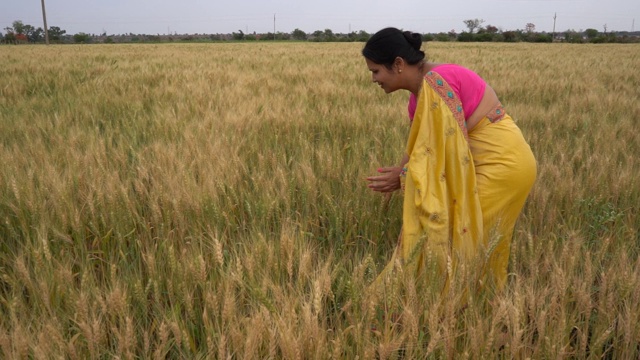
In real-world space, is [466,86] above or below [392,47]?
below

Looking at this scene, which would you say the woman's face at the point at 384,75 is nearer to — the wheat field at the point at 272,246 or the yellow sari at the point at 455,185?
the yellow sari at the point at 455,185

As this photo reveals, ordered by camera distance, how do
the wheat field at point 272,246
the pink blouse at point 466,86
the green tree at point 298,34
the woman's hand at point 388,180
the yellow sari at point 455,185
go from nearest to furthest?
the wheat field at point 272,246
the yellow sari at point 455,185
the pink blouse at point 466,86
the woman's hand at point 388,180
the green tree at point 298,34

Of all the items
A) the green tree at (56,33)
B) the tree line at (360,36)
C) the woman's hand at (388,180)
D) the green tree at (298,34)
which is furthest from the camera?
the green tree at (298,34)

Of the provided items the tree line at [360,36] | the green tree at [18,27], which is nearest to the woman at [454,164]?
the tree line at [360,36]

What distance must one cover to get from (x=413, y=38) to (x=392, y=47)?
99 millimetres

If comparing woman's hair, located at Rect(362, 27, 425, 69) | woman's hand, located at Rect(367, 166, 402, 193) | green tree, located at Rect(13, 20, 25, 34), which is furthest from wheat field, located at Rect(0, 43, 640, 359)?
green tree, located at Rect(13, 20, 25, 34)

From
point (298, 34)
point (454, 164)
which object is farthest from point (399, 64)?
point (298, 34)

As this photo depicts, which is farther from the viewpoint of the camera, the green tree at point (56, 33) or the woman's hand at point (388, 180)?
the green tree at point (56, 33)

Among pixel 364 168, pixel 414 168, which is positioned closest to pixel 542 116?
pixel 364 168

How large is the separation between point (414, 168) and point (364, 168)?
816 millimetres

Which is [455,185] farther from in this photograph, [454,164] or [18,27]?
[18,27]

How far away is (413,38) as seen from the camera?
1.67 metres

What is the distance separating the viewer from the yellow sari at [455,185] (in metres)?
1.46

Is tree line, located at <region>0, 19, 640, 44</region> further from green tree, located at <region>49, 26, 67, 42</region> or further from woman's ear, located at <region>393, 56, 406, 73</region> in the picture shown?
woman's ear, located at <region>393, 56, 406, 73</region>
